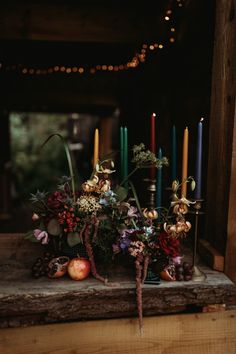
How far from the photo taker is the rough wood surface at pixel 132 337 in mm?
1141

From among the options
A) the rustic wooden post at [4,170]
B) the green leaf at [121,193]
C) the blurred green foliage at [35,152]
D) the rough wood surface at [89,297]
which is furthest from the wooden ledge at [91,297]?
the blurred green foliage at [35,152]

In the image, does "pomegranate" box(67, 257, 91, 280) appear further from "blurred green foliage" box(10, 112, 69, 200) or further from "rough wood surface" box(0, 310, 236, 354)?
"blurred green foliage" box(10, 112, 69, 200)

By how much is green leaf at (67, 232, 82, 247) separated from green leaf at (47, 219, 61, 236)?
49 millimetres

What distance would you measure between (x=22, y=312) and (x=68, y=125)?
969 cm

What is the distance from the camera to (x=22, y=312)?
107 centimetres

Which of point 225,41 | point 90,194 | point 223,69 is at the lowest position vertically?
point 90,194

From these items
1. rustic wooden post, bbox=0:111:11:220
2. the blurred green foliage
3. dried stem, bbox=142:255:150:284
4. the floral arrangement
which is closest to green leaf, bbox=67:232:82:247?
the floral arrangement

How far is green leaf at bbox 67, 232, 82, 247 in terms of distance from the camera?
3.79 ft

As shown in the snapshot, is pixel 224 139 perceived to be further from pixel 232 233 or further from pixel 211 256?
pixel 211 256

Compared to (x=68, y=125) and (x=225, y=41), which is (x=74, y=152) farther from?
(x=225, y=41)

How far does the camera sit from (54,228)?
118 centimetres

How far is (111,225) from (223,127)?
572 millimetres

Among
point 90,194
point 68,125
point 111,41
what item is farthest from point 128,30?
point 68,125

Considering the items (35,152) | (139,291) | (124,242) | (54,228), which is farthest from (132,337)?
(35,152)
